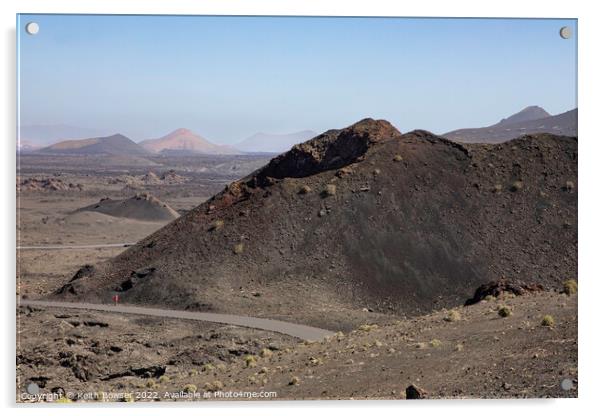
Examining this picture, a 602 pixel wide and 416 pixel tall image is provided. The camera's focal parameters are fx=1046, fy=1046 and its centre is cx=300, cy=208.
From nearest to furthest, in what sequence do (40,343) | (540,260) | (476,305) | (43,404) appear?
(43,404) < (476,305) < (40,343) < (540,260)

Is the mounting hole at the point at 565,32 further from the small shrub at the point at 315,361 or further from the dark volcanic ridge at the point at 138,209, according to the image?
the dark volcanic ridge at the point at 138,209

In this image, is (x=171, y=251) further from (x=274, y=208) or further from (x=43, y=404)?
(x=43, y=404)

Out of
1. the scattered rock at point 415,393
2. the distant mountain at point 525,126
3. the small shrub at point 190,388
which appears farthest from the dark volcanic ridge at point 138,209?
the scattered rock at point 415,393

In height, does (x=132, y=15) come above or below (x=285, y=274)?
above

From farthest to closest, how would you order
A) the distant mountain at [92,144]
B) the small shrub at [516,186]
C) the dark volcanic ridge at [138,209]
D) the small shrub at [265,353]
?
the dark volcanic ridge at [138,209]
the small shrub at [516,186]
the distant mountain at [92,144]
the small shrub at [265,353]

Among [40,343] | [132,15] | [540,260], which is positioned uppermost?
[132,15]

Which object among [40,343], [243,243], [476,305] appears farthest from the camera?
[243,243]

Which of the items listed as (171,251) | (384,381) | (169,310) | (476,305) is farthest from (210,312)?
(384,381)
